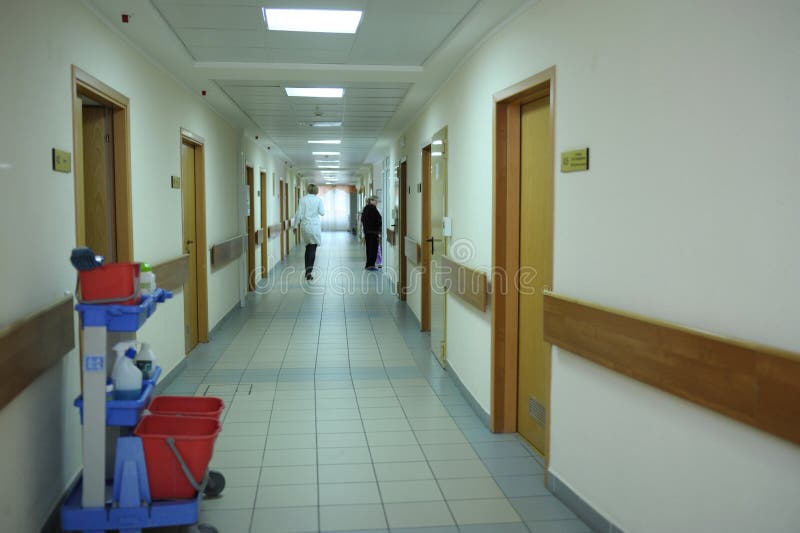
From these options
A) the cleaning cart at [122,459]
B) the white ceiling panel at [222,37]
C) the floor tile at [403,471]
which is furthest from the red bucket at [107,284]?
the white ceiling panel at [222,37]

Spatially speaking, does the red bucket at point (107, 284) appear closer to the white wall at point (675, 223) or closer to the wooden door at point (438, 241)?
the white wall at point (675, 223)

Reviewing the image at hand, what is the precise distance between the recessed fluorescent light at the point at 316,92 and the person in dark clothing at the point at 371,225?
700cm

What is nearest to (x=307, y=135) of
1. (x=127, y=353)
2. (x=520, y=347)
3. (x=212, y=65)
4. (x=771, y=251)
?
(x=212, y=65)

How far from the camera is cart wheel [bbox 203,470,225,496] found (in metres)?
3.14

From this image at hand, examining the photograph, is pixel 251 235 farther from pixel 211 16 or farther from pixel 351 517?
pixel 351 517

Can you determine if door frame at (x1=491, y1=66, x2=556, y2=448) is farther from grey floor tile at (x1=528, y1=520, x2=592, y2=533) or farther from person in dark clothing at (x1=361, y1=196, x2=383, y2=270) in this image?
person in dark clothing at (x1=361, y1=196, x2=383, y2=270)

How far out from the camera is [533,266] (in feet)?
12.5

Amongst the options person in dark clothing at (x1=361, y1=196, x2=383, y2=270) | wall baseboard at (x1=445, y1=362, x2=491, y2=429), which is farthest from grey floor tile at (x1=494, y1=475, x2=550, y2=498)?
person in dark clothing at (x1=361, y1=196, x2=383, y2=270)

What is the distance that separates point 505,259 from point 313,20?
1955 millimetres

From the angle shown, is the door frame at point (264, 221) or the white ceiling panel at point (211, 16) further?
the door frame at point (264, 221)

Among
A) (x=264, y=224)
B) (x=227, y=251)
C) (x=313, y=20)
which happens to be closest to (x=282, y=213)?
(x=264, y=224)

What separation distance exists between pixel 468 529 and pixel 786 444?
5.06ft

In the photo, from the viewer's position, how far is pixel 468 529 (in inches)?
113

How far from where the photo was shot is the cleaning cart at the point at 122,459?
8.28 feet
